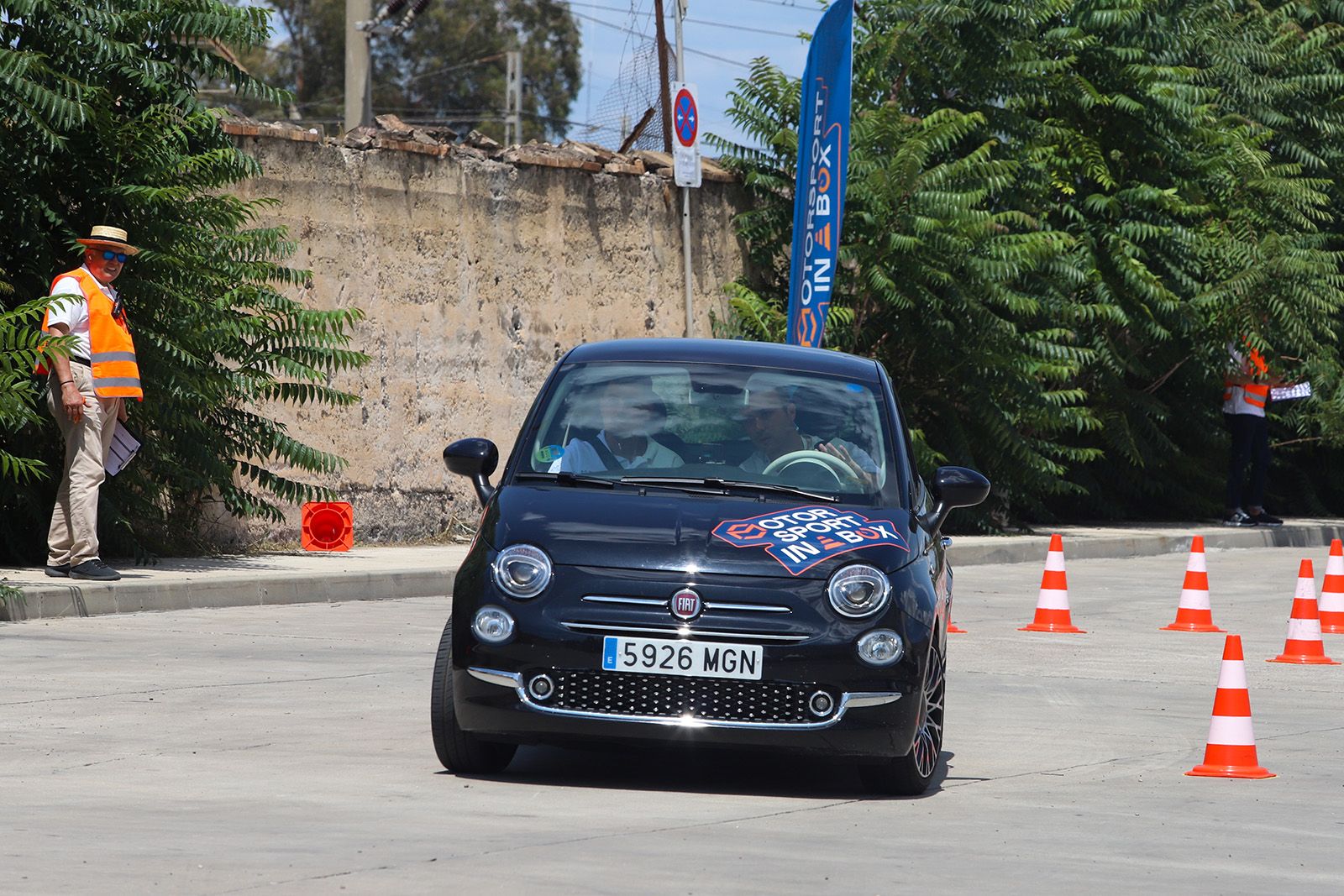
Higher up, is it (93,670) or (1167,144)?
(1167,144)

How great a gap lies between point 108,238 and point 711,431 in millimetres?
5852

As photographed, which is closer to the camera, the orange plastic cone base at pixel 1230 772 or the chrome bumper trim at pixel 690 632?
the chrome bumper trim at pixel 690 632

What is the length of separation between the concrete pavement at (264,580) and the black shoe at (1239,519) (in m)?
5.18

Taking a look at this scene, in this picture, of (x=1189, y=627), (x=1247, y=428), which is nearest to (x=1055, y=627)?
(x=1189, y=627)

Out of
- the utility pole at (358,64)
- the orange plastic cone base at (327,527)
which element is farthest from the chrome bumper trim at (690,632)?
the utility pole at (358,64)

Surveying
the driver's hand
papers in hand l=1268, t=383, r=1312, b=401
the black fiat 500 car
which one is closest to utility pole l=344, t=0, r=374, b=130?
papers in hand l=1268, t=383, r=1312, b=401

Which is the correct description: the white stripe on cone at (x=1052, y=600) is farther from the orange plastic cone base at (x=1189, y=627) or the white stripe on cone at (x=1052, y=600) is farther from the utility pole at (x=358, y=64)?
the utility pole at (x=358, y=64)

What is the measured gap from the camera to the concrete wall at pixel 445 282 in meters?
16.1

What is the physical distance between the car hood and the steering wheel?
318mm

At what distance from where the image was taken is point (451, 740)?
7.06m

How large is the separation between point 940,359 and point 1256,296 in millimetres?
4122

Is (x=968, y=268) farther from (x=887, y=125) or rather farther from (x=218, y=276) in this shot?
(x=218, y=276)

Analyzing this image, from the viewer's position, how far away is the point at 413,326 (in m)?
16.8

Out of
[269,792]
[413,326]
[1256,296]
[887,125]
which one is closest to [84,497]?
[413,326]
